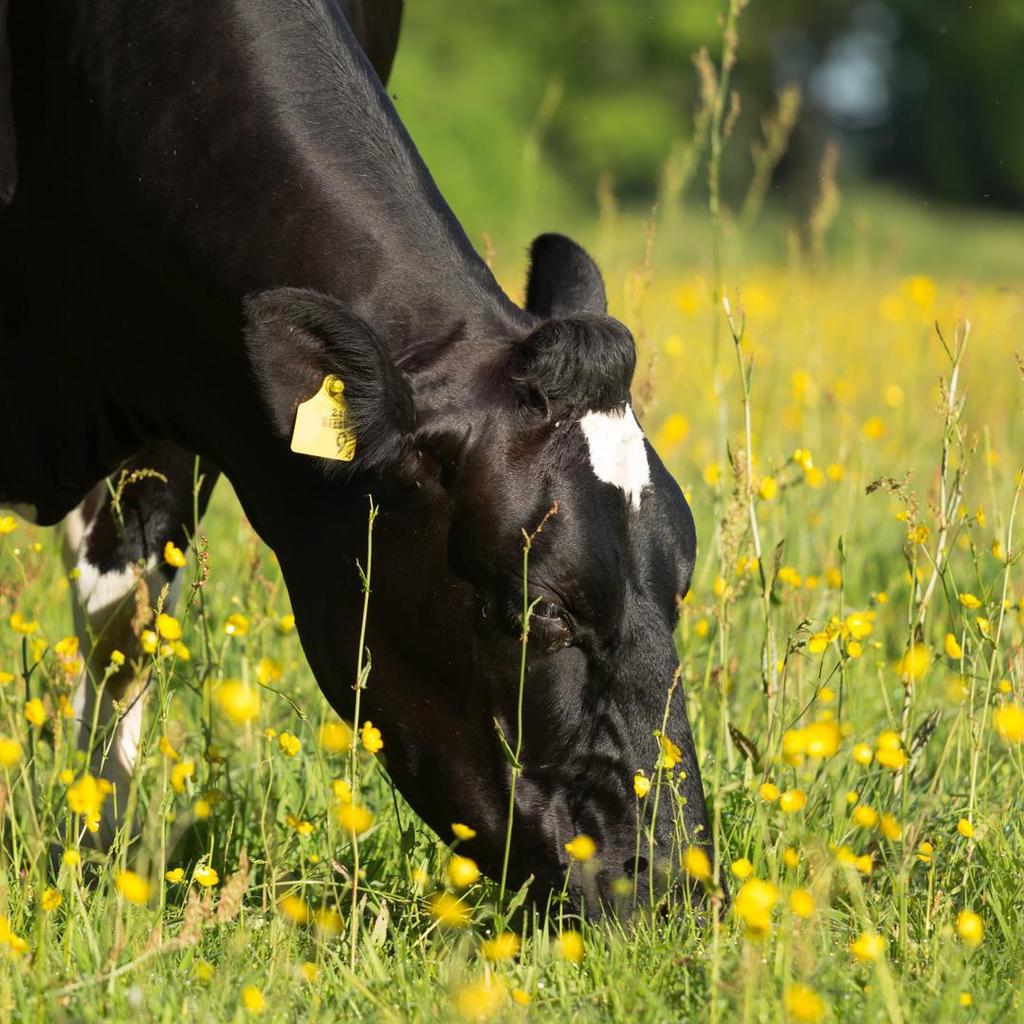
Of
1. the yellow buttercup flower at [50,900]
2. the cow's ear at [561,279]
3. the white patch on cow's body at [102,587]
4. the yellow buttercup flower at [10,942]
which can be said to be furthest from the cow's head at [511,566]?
the white patch on cow's body at [102,587]

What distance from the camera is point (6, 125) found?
334 centimetres

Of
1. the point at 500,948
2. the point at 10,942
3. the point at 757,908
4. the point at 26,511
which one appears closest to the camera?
the point at 757,908

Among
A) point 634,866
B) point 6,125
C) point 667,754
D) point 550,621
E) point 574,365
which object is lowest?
point 634,866

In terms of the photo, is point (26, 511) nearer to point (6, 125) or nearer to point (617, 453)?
point (6, 125)

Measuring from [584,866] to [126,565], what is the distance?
1.81 metres

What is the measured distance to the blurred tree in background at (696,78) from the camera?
35844 mm

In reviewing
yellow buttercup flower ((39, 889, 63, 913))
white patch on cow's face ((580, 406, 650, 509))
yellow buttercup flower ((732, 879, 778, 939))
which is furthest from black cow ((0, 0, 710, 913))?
yellow buttercup flower ((732, 879, 778, 939))

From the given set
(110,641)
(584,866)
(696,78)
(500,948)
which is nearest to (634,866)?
(584,866)

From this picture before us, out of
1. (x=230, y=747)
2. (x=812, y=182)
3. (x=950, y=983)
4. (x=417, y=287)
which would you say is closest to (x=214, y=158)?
(x=417, y=287)

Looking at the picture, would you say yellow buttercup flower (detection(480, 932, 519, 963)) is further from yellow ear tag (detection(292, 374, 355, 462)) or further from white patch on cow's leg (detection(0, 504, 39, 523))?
white patch on cow's leg (detection(0, 504, 39, 523))

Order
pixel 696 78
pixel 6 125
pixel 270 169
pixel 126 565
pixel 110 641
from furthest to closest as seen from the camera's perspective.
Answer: pixel 696 78 → pixel 110 641 → pixel 126 565 → pixel 6 125 → pixel 270 169

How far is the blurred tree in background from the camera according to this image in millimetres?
35844

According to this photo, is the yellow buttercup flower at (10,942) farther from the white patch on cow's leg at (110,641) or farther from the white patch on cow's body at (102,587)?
the white patch on cow's body at (102,587)

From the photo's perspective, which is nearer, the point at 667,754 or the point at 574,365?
the point at 667,754
